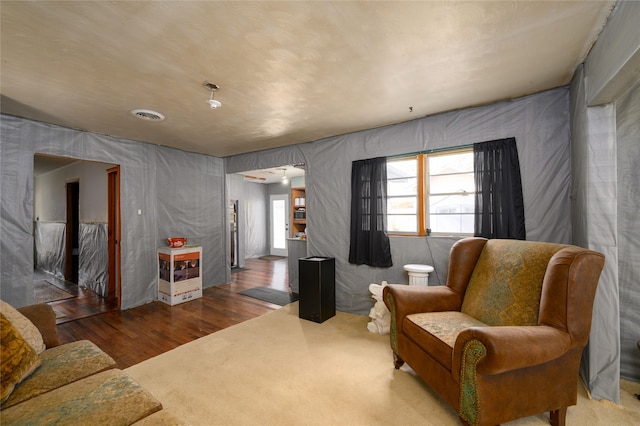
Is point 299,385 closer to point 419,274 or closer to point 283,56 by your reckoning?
point 419,274

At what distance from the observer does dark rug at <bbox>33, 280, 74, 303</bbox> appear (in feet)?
14.4

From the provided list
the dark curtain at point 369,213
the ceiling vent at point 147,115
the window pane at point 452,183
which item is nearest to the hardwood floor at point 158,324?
the dark curtain at point 369,213

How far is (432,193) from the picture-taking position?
3.24 meters

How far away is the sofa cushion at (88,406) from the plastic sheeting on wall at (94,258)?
13.1 ft

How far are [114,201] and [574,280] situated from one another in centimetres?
575

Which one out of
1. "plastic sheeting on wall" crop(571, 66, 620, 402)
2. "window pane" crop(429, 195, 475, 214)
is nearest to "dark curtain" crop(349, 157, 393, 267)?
"window pane" crop(429, 195, 475, 214)

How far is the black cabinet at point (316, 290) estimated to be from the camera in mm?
3412

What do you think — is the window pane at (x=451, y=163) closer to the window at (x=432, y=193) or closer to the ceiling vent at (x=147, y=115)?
the window at (x=432, y=193)

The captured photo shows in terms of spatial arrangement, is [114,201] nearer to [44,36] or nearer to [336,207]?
[44,36]

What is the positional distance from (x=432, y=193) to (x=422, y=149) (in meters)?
0.55

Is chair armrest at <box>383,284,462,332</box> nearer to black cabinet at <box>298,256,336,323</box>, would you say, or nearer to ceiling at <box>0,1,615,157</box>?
black cabinet at <box>298,256,336,323</box>

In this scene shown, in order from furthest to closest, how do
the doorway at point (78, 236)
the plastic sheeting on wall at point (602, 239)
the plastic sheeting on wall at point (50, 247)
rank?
the plastic sheeting on wall at point (50, 247), the doorway at point (78, 236), the plastic sheeting on wall at point (602, 239)

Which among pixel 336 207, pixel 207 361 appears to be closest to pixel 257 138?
pixel 336 207

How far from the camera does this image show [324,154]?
4.04 m
